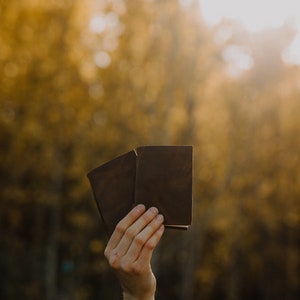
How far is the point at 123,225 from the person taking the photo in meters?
1.66

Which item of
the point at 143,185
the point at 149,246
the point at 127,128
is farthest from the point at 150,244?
the point at 127,128

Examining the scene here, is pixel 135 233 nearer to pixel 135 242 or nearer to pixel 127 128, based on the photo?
pixel 135 242

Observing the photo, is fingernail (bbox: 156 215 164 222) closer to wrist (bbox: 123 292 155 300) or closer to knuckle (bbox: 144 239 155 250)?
knuckle (bbox: 144 239 155 250)

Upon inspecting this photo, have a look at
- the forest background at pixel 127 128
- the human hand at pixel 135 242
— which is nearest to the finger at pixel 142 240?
the human hand at pixel 135 242

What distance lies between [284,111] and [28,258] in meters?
8.69

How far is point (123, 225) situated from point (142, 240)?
61 millimetres

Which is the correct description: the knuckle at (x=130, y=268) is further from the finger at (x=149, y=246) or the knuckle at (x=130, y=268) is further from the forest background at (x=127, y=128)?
the forest background at (x=127, y=128)

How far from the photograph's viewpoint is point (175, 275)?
21.5 m

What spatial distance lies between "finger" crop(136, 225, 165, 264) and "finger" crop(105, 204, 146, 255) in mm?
60

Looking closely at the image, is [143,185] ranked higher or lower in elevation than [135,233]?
higher

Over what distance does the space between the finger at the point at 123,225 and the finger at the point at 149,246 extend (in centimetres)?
6

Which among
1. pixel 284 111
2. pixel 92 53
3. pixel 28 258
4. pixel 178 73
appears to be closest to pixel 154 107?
pixel 178 73

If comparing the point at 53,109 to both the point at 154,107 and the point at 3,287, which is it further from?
the point at 3,287

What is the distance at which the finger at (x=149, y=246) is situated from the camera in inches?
64.9
